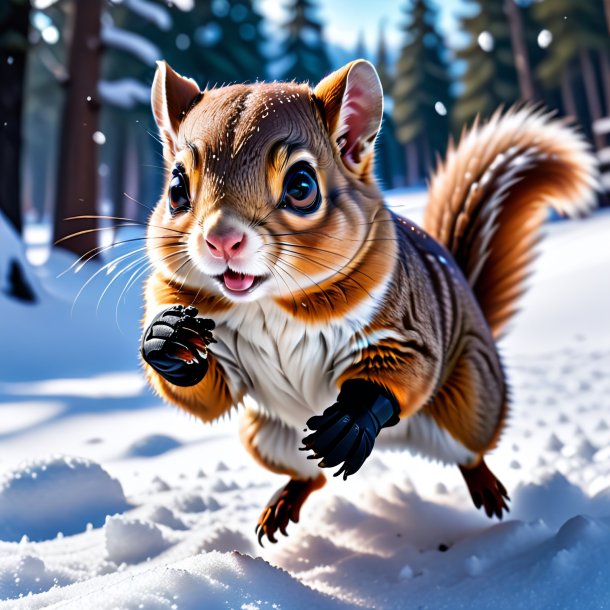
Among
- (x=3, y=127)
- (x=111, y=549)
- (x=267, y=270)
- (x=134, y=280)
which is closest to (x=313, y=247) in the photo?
(x=267, y=270)

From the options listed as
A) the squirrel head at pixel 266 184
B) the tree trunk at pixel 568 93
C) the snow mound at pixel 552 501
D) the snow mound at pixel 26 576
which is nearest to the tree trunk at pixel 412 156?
the snow mound at pixel 552 501

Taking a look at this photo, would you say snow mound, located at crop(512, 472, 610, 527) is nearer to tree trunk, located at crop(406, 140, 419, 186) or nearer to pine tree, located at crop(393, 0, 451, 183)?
tree trunk, located at crop(406, 140, 419, 186)

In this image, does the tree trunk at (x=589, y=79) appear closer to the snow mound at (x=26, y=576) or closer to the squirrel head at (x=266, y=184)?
the squirrel head at (x=266, y=184)

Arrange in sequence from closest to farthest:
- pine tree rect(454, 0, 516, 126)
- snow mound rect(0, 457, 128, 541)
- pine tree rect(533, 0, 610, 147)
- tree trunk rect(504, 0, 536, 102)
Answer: snow mound rect(0, 457, 128, 541)
pine tree rect(533, 0, 610, 147)
tree trunk rect(504, 0, 536, 102)
pine tree rect(454, 0, 516, 126)

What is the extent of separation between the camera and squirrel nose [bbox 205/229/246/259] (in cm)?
72

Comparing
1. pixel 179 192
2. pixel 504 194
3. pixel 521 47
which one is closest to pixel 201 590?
pixel 179 192

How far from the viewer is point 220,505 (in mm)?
1378

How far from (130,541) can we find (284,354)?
19.7 inches

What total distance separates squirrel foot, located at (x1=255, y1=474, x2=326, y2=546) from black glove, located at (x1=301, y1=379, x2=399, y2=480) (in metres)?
0.44

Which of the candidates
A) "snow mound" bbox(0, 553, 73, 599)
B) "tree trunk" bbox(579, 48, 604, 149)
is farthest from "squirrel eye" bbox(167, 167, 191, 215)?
"tree trunk" bbox(579, 48, 604, 149)

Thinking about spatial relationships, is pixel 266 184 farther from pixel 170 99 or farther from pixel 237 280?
pixel 170 99

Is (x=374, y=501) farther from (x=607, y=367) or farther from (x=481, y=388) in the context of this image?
(x=607, y=367)

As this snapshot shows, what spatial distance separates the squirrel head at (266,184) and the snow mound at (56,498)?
63cm

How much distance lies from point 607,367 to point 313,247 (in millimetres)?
1593
